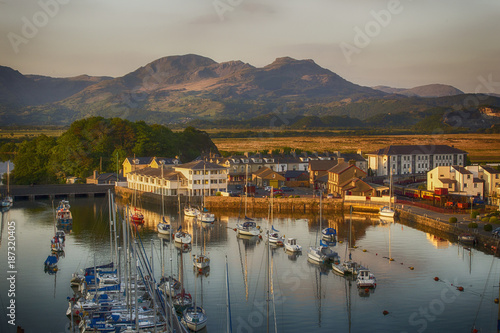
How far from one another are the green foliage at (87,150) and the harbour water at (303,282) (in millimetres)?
24621

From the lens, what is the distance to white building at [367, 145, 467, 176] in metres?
62.0

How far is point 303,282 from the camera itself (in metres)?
24.2

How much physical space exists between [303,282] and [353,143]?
324ft

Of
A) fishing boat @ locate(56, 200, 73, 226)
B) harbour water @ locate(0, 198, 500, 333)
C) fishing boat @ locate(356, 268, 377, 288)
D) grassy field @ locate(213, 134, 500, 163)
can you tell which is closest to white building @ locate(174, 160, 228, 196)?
harbour water @ locate(0, 198, 500, 333)

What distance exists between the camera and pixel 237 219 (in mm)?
39406

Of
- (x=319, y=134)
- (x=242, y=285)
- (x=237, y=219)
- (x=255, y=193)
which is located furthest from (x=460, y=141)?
(x=242, y=285)

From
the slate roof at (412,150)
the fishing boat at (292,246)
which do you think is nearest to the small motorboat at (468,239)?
the fishing boat at (292,246)

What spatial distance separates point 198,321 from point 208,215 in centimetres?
2017

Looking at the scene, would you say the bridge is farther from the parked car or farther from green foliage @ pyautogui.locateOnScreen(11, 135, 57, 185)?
the parked car

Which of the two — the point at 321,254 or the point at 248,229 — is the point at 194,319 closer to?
the point at 321,254

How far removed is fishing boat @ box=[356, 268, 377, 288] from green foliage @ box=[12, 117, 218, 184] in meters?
40.4

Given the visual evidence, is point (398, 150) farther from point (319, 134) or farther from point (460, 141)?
point (319, 134)

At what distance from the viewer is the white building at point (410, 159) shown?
62.0 metres

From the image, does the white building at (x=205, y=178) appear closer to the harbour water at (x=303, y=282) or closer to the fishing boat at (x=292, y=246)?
the harbour water at (x=303, y=282)
